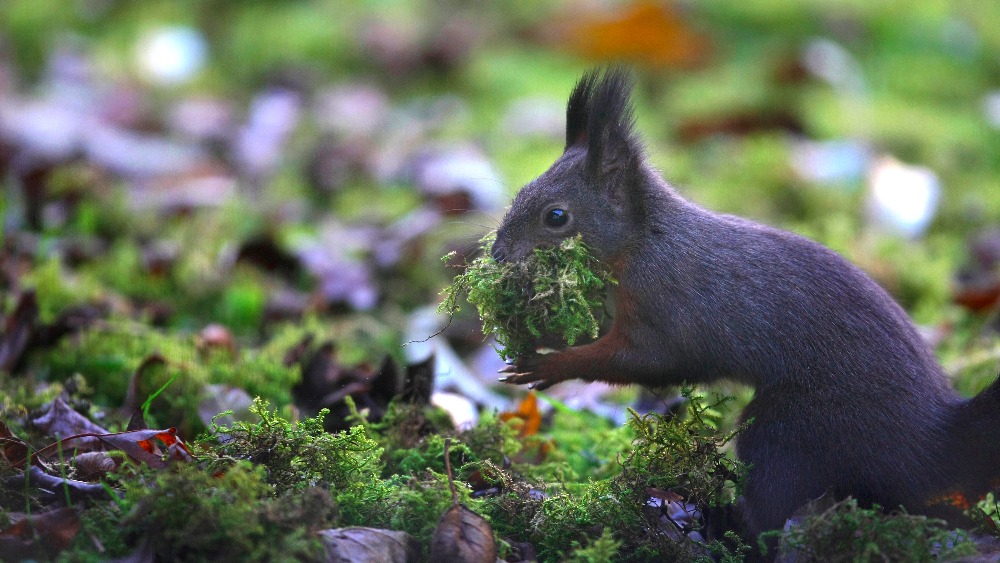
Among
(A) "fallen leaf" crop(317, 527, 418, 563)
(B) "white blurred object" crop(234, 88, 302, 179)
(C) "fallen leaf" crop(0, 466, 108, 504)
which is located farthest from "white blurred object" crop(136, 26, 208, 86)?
(A) "fallen leaf" crop(317, 527, 418, 563)

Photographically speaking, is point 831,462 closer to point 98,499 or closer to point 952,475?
point 952,475

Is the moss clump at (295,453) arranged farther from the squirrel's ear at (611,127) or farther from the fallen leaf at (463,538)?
the squirrel's ear at (611,127)

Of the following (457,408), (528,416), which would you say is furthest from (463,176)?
→ (457,408)

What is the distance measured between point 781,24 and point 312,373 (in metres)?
7.45

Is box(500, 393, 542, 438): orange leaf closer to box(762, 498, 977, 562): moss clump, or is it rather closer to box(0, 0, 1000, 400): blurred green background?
box(0, 0, 1000, 400): blurred green background

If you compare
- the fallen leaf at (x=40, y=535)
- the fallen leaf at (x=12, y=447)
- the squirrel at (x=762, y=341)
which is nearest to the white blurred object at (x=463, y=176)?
the squirrel at (x=762, y=341)

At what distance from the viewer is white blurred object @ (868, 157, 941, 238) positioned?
6.54 meters

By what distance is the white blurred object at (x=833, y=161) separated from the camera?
23.4 ft

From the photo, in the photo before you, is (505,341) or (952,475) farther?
(505,341)

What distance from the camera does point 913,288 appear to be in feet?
19.0

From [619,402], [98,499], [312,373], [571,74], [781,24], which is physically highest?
[781,24]

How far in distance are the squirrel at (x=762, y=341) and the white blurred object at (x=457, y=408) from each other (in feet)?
1.00

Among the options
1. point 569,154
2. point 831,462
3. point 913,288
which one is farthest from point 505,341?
point 913,288

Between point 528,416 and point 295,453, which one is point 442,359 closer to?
point 528,416
